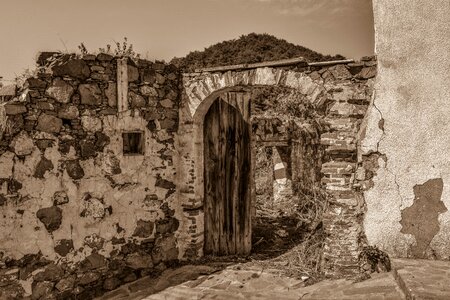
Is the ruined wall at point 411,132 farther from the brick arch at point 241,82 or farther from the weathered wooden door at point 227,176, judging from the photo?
the weathered wooden door at point 227,176

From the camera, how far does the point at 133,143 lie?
525 centimetres

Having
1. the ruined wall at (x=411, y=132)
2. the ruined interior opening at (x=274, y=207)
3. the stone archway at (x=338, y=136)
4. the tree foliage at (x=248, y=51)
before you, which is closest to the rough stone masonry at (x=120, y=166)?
the stone archway at (x=338, y=136)

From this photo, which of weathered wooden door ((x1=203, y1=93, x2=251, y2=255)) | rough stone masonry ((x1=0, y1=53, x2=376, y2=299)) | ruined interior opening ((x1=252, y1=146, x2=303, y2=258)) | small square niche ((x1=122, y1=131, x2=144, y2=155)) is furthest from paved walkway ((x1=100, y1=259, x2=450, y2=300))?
small square niche ((x1=122, y1=131, x2=144, y2=155))

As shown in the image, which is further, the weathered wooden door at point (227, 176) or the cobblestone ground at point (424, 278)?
the weathered wooden door at point (227, 176)

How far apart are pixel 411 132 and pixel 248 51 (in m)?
22.9

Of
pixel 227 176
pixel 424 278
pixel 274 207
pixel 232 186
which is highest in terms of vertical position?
pixel 227 176

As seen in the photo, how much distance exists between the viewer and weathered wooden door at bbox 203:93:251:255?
5.98 metres

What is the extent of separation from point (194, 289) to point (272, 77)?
297 centimetres

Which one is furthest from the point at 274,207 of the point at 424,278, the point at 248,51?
the point at 248,51

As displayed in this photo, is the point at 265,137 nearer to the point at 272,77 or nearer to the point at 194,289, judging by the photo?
the point at 272,77

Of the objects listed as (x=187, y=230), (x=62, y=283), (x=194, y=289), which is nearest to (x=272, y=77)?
(x=187, y=230)

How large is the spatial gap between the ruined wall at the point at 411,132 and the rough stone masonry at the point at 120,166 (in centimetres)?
21

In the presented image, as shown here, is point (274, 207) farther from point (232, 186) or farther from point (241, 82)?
point (241, 82)

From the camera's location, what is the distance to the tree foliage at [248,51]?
2573 cm
